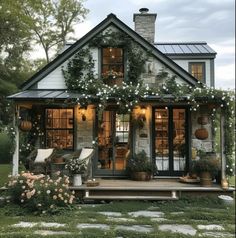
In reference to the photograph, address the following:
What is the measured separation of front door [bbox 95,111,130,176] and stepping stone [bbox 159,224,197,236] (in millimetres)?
4328

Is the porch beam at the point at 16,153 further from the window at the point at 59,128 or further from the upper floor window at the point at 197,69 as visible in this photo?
the upper floor window at the point at 197,69

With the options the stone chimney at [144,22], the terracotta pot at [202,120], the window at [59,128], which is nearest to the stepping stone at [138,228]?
the terracotta pot at [202,120]

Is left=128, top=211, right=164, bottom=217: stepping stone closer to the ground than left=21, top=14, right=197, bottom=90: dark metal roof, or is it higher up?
closer to the ground

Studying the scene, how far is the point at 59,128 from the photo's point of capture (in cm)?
1121

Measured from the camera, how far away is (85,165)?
9.28 meters

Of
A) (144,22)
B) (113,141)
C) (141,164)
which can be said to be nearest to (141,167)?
(141,164)

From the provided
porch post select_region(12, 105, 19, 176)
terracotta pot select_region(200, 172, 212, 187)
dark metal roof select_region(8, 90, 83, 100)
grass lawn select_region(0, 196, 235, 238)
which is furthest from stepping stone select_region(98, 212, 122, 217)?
dark metal roof select_region(8, 90, 83, 100)

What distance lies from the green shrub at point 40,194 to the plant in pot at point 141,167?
8.03 ft

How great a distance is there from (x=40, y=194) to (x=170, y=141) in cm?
471

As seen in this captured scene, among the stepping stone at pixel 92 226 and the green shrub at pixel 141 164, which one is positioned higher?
the green shrub at pixel 141 164

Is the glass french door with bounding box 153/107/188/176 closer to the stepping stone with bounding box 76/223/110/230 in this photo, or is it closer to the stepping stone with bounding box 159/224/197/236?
the stepping stone with bounding box 159/224/197/236

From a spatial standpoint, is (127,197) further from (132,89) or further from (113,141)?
(132,89)

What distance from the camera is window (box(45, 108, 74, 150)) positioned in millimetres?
11195

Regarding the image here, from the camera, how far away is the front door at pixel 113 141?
36.1ft
